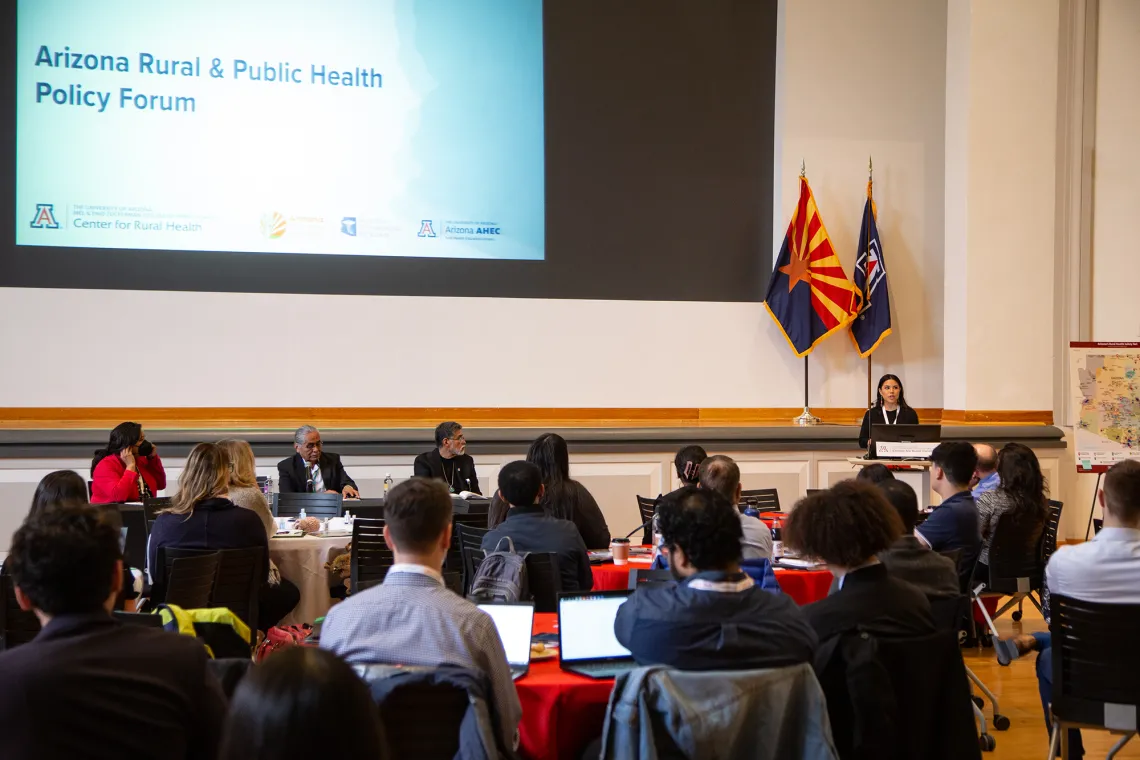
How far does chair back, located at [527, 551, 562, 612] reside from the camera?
157 inches

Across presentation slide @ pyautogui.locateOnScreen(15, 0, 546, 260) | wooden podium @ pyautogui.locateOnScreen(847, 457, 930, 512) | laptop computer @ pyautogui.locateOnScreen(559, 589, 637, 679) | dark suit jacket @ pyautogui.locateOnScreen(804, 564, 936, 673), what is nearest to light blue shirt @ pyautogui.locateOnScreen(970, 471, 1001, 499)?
wooden podium @ pyautogui.locateOnScreen(847, 457, 930, 512)

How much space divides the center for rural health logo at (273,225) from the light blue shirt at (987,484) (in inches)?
221

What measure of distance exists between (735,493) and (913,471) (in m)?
4.01

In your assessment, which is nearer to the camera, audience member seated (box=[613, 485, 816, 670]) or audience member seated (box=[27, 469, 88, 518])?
audience member seated (box=[613, 485, 816, 670])

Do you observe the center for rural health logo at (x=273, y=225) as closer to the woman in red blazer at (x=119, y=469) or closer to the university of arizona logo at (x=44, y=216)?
the university of arizona logo at (x=44, y=216)

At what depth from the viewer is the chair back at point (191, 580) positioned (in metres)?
4.10

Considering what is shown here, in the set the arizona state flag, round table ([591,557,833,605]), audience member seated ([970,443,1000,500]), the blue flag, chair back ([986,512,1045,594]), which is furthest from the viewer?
the blue flag

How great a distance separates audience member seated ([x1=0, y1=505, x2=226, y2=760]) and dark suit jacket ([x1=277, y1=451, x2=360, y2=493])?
16.5 feet

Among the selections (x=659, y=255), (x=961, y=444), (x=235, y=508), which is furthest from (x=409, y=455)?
(x=961, y=444)

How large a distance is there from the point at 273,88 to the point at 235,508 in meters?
4.79

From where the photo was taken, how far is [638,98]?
8.98 meters

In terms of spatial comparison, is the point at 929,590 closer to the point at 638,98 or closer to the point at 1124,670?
the point at 1124,670

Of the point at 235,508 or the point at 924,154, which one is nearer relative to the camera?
the point at 235,508

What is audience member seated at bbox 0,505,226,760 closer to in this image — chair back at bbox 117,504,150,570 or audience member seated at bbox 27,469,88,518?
audience member seated at bbox 27,469,88,518
